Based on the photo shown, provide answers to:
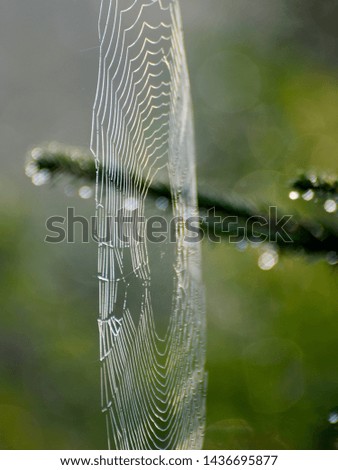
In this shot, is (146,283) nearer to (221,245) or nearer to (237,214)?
(221,245)

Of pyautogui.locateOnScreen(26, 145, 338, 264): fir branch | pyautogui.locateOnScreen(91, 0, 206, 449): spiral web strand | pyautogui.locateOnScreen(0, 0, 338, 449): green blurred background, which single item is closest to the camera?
pyautogui.locateOnScreen(26, 145, 338, 264): fir branch

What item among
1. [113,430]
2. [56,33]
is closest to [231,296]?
[113,430]

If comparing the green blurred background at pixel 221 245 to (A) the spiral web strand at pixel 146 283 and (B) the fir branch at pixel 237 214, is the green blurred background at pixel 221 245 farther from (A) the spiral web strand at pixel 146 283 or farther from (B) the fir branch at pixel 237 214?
(B) the fir branch at pixel 237 214

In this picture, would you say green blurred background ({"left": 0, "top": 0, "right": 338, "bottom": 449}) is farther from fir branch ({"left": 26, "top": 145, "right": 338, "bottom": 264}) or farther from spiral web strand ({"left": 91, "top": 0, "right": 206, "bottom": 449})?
fir branch ({"left": 26, "top": 145, "right": 338, "bottom": 264})

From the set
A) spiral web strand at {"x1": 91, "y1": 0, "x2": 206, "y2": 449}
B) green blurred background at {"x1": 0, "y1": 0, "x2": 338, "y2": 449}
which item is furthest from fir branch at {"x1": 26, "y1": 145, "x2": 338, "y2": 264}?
green blurred background at {"x1": 0, "y1": 0, "x2": 338, "y2": 449}

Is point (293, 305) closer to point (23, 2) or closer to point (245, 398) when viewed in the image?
point (245, 398)

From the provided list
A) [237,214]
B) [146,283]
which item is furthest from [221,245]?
[237,214]
